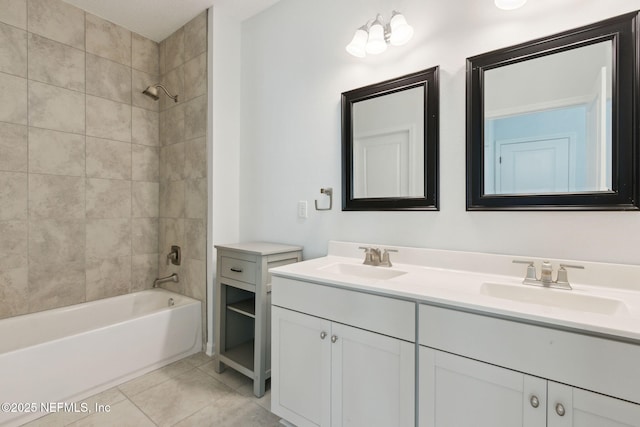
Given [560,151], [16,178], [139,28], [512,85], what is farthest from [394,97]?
[16,178]

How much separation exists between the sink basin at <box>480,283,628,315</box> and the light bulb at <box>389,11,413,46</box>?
1.24m

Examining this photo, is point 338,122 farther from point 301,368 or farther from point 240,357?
point 240,357

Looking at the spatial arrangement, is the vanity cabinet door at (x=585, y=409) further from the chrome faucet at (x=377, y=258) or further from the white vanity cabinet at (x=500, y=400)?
the chrome faucet at (x=377, y=258)

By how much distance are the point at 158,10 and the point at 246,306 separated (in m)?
2.35

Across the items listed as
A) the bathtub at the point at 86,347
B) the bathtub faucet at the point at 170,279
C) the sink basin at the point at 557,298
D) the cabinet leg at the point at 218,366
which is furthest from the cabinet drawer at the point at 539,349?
the bathtub faucet at the point at 170,279

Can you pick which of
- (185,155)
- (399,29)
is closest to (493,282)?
(399,29)

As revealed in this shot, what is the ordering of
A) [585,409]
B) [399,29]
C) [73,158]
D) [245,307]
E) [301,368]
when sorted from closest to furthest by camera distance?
[585,409]
[301,368]
[399,29]
[245,307]
[73,158]

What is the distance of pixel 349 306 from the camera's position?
3.96ft

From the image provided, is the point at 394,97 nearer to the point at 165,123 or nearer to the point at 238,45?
the point at 238,45

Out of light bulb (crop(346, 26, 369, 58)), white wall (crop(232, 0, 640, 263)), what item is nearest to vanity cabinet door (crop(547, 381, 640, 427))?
white wall (crop(232, 0, 640, 263))

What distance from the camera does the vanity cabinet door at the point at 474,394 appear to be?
0.84 m

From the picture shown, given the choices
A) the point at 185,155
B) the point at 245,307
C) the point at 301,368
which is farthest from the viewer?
the point at 185,155

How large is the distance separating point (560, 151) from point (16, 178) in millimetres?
3173

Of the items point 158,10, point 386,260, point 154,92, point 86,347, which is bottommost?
point 86,347
